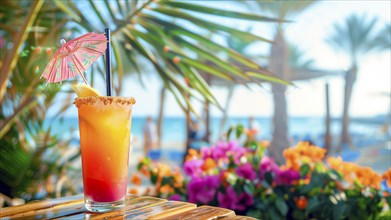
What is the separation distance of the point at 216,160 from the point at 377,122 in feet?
87.3

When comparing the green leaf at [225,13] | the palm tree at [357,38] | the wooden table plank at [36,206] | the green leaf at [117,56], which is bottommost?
the wooden table plank at [36,206]

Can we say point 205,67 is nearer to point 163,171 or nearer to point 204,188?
point 204,188

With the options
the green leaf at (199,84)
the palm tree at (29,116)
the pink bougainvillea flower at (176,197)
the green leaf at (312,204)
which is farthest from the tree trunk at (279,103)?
the green leaf at (199,84)

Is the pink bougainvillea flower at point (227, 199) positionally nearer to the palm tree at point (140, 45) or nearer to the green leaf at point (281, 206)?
the green leaf at point (281, 206)

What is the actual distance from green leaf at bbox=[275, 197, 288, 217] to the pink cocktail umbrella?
0.99 metres

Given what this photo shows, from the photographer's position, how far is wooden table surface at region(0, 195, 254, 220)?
2.06 ft

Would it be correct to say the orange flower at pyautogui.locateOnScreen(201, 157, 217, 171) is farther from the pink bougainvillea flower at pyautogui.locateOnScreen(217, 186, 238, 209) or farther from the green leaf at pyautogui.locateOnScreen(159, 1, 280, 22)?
the green leaf at pyautogui.locateOnScreen(159, 1, 280, 22)

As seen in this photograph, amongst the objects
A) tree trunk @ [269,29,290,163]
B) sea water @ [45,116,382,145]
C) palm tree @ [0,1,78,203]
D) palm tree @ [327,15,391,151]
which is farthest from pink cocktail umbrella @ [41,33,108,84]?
sea water @ [45,116,382,145]

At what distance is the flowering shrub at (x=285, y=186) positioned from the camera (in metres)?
1.44

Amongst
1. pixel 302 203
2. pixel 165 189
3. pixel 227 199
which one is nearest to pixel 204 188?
pixel 227 199

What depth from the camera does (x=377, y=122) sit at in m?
25.8

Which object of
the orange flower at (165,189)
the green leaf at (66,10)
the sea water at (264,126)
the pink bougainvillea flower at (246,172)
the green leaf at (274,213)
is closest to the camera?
the green leaf at (66,10)

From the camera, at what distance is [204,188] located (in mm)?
1564

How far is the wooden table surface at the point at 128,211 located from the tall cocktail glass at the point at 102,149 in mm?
27
